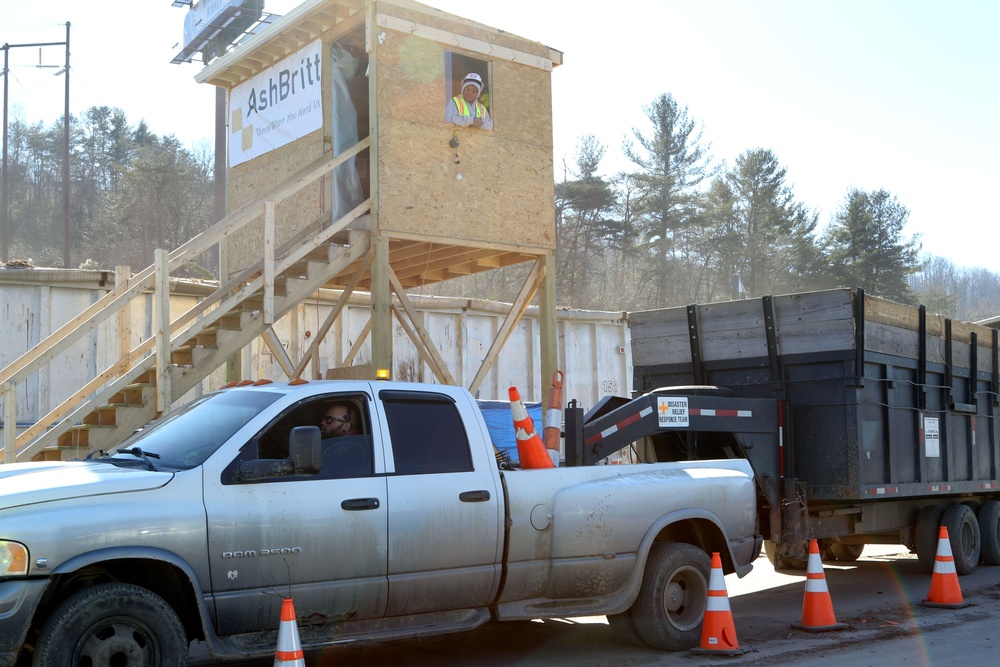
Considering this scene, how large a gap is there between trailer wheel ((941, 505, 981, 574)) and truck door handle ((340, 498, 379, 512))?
7.22 metres

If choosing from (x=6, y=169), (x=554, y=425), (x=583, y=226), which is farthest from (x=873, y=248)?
(x=554, y=425)

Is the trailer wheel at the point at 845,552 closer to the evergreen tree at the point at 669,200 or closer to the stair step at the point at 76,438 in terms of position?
the stair step at the point at 76,438


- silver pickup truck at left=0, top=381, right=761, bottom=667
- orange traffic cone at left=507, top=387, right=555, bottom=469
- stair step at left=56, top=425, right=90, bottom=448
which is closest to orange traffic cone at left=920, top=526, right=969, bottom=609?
silver pickup truck at left=0, top=381, right=761, bottom=667

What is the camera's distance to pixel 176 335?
38.7 feet

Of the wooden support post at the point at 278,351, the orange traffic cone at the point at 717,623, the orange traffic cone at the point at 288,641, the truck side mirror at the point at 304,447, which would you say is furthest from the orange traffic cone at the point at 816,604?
the wooden support post at the point at 278,351

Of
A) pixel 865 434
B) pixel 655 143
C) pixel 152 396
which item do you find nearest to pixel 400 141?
pixel 152 396

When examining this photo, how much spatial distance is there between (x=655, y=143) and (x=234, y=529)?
48163 millimetres

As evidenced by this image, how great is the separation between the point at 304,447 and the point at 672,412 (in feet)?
12.9

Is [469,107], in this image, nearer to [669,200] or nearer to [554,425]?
[554,425]

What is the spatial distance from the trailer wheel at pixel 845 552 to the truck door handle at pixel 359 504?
798 cm

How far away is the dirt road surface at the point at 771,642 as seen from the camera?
276 inches

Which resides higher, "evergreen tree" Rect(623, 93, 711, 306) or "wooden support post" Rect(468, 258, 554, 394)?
"evergreen tree" Rect(623, 93, 711, 306)

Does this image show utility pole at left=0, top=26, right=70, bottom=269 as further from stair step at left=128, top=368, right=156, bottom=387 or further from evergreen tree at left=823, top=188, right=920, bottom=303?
evergreen tree at left=823, top=188, right=920, bottom=303

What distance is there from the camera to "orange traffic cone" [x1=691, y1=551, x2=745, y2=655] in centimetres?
709
